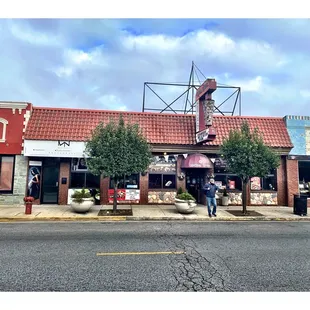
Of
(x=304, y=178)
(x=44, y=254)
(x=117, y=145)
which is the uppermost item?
(x=117, y=145)

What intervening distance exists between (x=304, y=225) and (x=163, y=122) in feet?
33.6

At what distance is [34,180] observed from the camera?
52.5ft

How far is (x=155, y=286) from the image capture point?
4656mm

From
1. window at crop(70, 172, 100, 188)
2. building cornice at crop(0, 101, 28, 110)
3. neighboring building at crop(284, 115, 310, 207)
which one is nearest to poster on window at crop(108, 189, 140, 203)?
window at crop(70, 172, 100, 188)

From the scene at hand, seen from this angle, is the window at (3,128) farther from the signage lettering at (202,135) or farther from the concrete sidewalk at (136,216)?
the signage lettering at (202,135)

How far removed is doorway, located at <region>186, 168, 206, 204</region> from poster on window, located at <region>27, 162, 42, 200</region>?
9703 millimetres

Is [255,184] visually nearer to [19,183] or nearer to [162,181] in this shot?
[162,181]

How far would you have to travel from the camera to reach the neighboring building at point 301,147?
17.0 m

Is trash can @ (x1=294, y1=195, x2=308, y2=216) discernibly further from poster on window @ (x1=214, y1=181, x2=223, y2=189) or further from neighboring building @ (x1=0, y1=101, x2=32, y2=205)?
neighboring building @ (x1=0, y1=101, x2=32, y2=205)

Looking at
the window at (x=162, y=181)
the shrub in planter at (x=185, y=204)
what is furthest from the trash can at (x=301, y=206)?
the window at (x=162, y=181)

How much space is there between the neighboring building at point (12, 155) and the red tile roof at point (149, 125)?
775 millimetres

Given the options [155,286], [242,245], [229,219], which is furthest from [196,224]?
[155,286]

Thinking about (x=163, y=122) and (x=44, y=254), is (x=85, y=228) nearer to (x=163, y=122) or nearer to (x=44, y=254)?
(x=44, y=254)

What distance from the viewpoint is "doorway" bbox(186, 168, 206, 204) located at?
17297 mm
